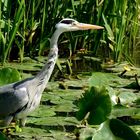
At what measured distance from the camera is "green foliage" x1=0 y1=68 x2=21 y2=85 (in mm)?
3688

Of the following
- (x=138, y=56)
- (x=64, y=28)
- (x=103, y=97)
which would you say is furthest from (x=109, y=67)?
(x=103, y=97)

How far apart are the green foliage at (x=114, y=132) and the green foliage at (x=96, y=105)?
0.56 m

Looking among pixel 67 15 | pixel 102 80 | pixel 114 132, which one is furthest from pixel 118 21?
pixel 114 132

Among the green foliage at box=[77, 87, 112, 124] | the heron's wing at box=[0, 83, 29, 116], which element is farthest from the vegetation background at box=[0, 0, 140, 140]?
the heron's wing at box=[0, 83, 29, 116]

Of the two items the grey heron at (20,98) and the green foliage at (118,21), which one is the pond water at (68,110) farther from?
the green foliage at (118,21)

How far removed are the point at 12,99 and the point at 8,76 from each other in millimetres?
368

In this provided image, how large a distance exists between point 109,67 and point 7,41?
102 centimetres

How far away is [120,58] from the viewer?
17.7 feet

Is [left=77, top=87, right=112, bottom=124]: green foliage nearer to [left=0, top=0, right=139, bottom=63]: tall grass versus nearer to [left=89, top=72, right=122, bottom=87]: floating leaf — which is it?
[left=89, top=72, right=122, bottom=87]: floating leaf

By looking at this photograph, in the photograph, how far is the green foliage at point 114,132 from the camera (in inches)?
103

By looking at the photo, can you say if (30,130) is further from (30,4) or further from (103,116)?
(30,4)

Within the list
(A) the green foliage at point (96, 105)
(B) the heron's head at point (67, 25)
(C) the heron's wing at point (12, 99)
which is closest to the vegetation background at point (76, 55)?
(A) the green foliage at point (96, 105)

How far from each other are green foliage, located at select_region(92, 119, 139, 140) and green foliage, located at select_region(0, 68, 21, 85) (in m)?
1.22

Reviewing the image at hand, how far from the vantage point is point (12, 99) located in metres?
3.39
